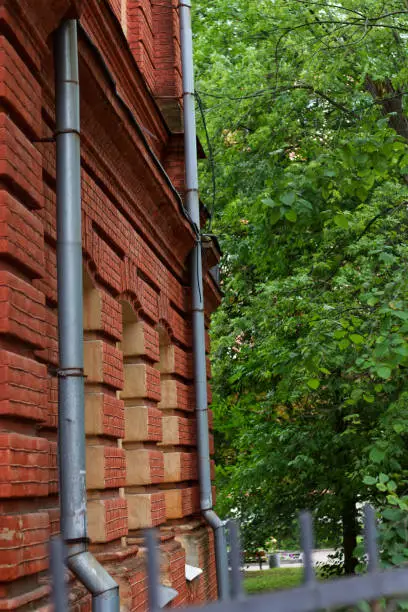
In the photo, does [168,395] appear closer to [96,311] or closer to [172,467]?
[172,467]

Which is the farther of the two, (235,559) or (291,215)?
(291,215)

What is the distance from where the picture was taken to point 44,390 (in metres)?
4.74

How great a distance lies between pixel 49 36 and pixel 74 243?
1.11 metres

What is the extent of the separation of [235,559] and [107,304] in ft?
17.0

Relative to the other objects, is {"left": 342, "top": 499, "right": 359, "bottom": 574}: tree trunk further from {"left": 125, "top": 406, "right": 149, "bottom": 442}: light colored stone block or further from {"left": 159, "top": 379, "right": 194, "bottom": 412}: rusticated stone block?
{"left": 125, "top": 406, "right": 149, "bottom": 442}: light colored stone block

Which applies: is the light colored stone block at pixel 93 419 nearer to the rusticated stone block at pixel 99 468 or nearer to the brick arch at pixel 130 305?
the rusticated stone block at pixel 99 468

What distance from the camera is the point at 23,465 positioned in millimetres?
4273

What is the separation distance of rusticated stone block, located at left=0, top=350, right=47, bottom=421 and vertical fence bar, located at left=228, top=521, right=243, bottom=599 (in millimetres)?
2606

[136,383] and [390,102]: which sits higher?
[390,102]

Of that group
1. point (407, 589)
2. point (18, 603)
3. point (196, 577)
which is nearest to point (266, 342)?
point (196, 577)

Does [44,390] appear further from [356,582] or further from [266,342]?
[266,342]

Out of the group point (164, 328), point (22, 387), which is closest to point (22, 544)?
point (22, 387)

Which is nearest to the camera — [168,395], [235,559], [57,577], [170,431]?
[57,577]

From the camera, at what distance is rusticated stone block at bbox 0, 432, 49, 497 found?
4.08m
